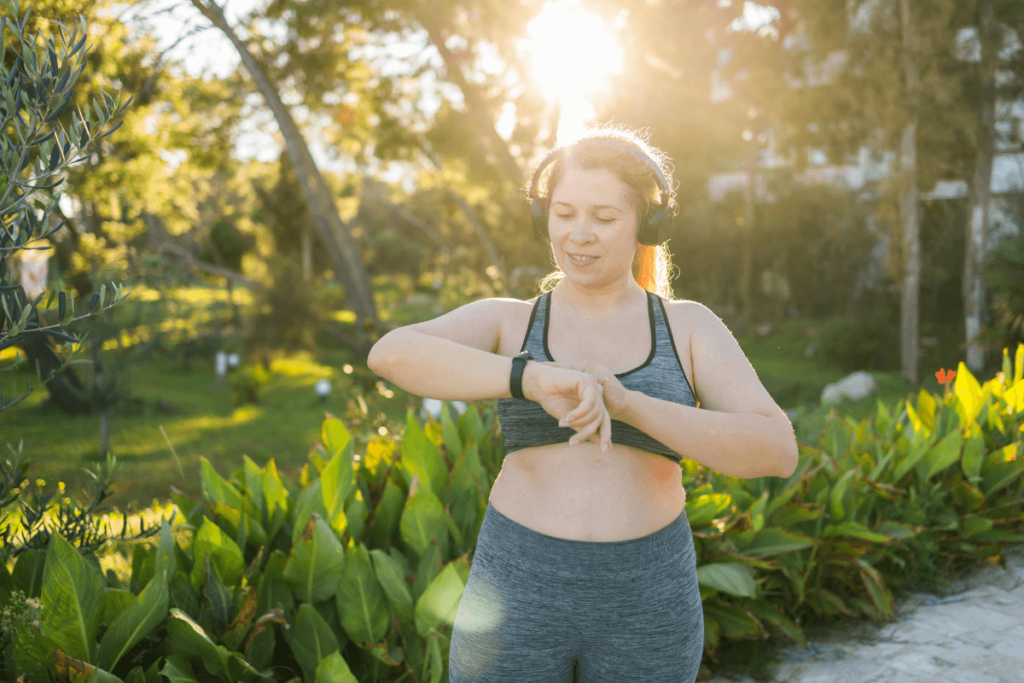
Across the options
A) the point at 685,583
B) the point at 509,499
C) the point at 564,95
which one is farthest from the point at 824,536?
the point at 564,95

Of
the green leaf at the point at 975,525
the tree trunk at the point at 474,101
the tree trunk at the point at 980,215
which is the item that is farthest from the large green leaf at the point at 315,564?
the tree trunk at the point at 980,215

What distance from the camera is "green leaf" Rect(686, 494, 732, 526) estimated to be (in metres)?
2.77

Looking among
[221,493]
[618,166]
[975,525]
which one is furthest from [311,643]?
[975,525]

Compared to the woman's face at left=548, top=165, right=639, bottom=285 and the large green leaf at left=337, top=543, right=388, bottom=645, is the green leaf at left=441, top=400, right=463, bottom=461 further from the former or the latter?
the woman's face at left=548, top=165, right=639, bottom=285

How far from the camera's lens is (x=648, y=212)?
65.4 inches

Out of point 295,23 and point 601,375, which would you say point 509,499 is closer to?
point 601,375

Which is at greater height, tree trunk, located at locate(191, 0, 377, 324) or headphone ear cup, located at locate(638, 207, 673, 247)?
tree trunk, located at locate(191, 0, 377, 324)

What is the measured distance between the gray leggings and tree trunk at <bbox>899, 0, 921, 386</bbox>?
13751 millimetres

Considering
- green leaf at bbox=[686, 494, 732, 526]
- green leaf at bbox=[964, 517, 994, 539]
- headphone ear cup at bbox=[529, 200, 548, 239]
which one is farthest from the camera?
green leaf at bbox=[964, 517, 994, 539]

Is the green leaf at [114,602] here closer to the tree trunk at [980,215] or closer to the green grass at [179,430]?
the green grass at [179,430]

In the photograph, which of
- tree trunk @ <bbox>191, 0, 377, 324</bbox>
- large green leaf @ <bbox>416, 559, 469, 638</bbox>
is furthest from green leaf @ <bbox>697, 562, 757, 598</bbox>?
tree trunk @ <bbox>191, 0, 377, 324</bbox>

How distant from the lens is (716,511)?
9.11 feet

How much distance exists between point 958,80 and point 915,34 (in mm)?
1216

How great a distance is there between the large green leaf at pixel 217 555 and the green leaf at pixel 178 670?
11.2 inches
